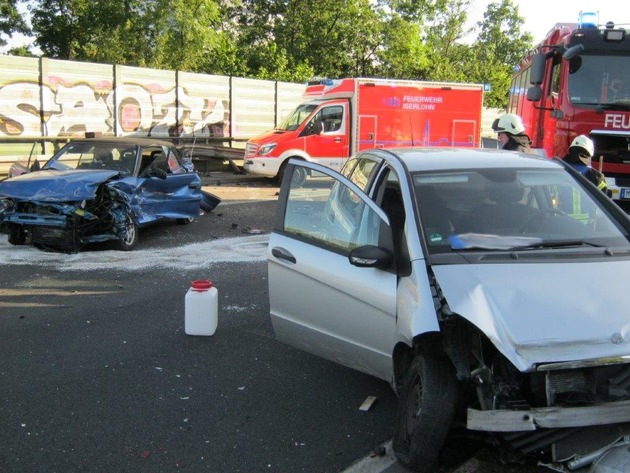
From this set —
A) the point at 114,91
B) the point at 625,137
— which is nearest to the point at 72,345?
the point at 625,137

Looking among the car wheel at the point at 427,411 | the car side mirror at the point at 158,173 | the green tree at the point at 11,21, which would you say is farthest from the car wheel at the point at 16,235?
the green tree at the point at 11,21

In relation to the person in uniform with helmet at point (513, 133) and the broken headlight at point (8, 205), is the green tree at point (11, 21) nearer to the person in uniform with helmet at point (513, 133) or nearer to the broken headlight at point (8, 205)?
the broken headlight at point (8, 205)

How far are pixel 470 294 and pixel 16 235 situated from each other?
25.4 feet

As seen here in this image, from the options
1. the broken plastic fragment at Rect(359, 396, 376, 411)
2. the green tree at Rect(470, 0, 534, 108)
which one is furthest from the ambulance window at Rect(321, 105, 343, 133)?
the green tree at Rect(470, 0, 534, 108)

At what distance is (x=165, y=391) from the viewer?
179 inches

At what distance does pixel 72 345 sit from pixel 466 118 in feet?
48.5

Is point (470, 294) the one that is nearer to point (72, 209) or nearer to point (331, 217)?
point (331, 217)

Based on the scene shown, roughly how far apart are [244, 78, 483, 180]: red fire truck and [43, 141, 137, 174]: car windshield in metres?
7.14

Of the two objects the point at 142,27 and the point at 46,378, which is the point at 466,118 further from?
the point at 46,378

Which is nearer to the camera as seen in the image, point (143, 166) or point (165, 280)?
point (165, 280)

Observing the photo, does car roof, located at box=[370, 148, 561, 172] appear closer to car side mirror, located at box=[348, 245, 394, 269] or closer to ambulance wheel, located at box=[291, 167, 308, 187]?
ambulance wheel, located at box=[291, 167, 308, 187]

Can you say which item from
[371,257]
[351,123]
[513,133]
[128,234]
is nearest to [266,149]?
[351,123]

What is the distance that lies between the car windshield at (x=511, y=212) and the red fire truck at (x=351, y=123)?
12.6 meters

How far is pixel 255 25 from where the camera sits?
1294 inches
